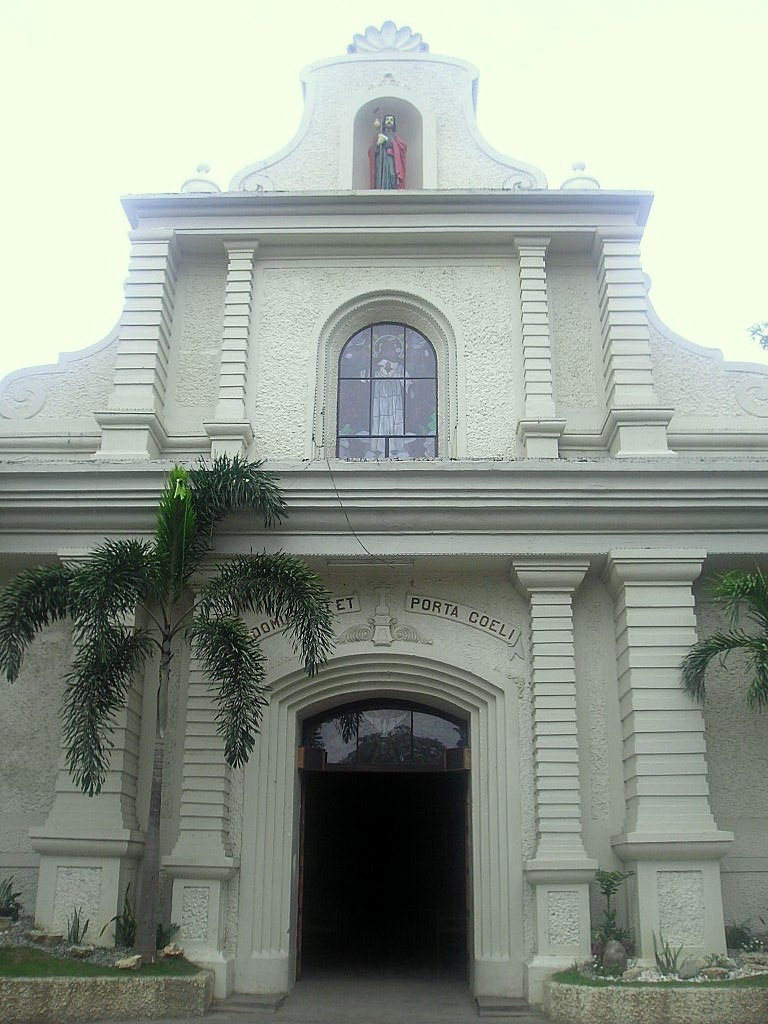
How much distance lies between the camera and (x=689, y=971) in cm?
980

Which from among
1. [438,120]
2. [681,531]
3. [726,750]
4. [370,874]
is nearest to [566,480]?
[681,531]

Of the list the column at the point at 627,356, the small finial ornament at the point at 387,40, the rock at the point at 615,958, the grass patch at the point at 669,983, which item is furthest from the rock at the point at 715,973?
the small finial ornament at the point at 387,40

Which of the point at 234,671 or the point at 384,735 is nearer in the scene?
the point at 234,671

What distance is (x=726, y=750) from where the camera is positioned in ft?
37.8

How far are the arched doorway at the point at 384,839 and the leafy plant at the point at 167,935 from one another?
1.70 metres

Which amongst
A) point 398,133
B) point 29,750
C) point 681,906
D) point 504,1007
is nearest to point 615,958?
point 681,906

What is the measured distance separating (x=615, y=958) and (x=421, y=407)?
23.0 feet

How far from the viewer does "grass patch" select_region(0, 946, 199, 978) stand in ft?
29.8

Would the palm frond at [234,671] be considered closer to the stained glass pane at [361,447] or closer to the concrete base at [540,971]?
the concrete base at [540,971]

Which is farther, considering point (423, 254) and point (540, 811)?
point (423, 254)

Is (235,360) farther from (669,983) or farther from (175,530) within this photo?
(669,983)

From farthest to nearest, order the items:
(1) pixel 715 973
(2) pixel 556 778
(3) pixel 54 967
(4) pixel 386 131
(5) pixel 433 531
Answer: (4) pixel 386 131 → (5) pixel 433 531 → (2) pixel 556 778 → (1) pixel 715 973 → (3) pixel 54 967

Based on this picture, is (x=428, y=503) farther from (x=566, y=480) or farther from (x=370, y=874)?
(x=370, y=874)

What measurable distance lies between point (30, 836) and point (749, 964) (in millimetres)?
7522
